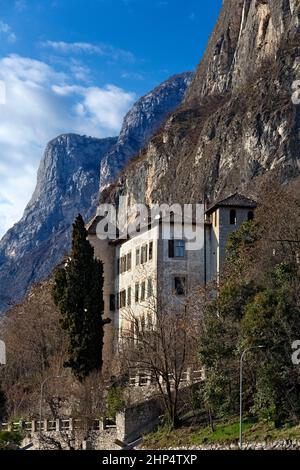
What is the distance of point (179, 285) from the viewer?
65.9 metres

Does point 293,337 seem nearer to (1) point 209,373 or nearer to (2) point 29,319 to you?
(1) point 209,373

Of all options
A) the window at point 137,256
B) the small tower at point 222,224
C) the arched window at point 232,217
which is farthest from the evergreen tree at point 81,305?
the arched window at point 232,217

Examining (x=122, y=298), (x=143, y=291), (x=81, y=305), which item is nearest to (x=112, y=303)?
(x=122, y=298)

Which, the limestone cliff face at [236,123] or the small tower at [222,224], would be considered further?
the limestone cliff face at [236,123]

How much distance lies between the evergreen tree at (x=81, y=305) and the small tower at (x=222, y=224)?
879cm

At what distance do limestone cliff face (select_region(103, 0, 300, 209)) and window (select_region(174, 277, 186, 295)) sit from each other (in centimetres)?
2342

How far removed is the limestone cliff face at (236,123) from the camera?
4124 inches

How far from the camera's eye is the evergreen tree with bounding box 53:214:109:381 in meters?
58.5

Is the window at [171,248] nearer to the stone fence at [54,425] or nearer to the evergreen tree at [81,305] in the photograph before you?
the evergreen tree at [81,305]

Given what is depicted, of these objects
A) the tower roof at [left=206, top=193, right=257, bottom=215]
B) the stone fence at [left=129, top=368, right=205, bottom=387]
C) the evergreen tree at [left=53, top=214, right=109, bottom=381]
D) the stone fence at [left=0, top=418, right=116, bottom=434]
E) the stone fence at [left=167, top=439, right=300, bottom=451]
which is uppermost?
the tower roof at [left=206, top=193, right=257, bottom=215]

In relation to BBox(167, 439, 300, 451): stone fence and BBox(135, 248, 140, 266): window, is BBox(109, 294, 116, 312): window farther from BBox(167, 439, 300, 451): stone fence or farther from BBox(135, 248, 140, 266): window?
BBox(167, 439, 300, 451): stone fence

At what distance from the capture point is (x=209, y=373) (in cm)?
4744

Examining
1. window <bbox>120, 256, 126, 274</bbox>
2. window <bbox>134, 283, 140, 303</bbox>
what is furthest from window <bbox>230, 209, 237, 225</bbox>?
window <bbox>120, 256, 126, 274</bbox>

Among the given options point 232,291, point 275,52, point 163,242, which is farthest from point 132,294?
point 275,52
